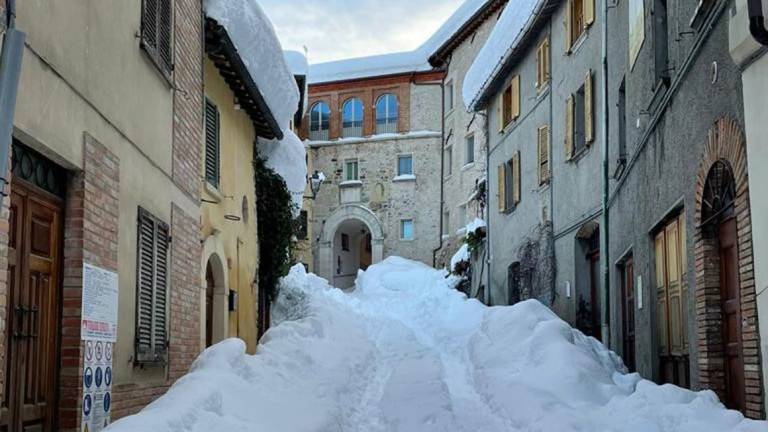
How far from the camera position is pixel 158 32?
30.3ft

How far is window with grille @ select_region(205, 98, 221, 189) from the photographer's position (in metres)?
12.2

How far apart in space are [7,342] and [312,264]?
34893mm

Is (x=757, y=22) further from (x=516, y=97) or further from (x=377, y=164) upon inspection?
(x=377, y=164)

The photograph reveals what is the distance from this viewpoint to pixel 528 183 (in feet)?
63.1

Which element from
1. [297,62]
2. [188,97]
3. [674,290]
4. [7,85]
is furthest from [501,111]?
[7,85]

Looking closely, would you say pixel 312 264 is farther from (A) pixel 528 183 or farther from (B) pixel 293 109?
(B) pixel 293 109

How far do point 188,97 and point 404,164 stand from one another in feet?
96.6

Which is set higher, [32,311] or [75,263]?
[75,263]

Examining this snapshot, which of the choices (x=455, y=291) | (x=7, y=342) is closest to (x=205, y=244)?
(x=7, y=342)

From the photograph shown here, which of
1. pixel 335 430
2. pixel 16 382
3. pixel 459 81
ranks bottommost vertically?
pixel 335 430

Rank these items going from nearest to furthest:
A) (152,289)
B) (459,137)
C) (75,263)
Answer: (75,263) < (152,289) < (459,137)

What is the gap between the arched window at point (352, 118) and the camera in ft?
136

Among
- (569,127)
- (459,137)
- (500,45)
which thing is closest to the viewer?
(569,127)

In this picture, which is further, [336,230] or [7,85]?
[336,230]
